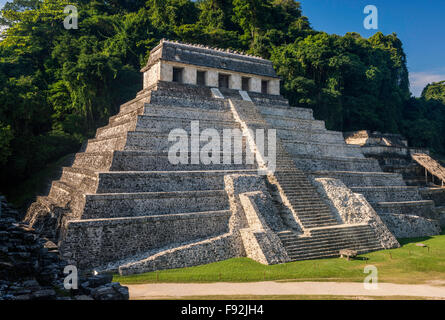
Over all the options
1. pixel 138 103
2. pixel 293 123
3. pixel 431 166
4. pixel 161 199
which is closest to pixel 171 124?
pixel 138 103

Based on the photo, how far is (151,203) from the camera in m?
14.4

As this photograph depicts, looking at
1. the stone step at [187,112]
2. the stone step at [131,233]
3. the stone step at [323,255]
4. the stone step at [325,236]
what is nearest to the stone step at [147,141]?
the stone step at [187,112]

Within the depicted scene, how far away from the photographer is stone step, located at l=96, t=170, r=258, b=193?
1423cm

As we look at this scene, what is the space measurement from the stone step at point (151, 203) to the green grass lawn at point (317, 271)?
2.93m

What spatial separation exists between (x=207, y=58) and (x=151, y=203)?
13.8m

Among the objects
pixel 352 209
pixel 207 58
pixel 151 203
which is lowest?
pixel 352 209

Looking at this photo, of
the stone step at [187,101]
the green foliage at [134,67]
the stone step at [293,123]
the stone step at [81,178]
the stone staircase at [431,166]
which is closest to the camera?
the stone step at [81,178]

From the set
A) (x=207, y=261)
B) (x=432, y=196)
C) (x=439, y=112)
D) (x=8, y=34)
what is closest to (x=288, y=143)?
(x=207, y=261)

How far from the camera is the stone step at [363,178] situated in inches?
780

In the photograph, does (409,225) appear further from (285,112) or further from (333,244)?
(285,112)

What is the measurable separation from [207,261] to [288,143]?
10889 mm

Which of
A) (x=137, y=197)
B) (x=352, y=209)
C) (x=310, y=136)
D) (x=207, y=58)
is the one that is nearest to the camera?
(x=137, y=197)

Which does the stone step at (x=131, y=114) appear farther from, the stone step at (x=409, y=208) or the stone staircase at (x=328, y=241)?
the stone step at (x=409, y=208)

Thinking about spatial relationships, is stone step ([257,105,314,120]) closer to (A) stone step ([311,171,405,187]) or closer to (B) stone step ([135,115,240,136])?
(B) stone step ([135,115,240,136])
